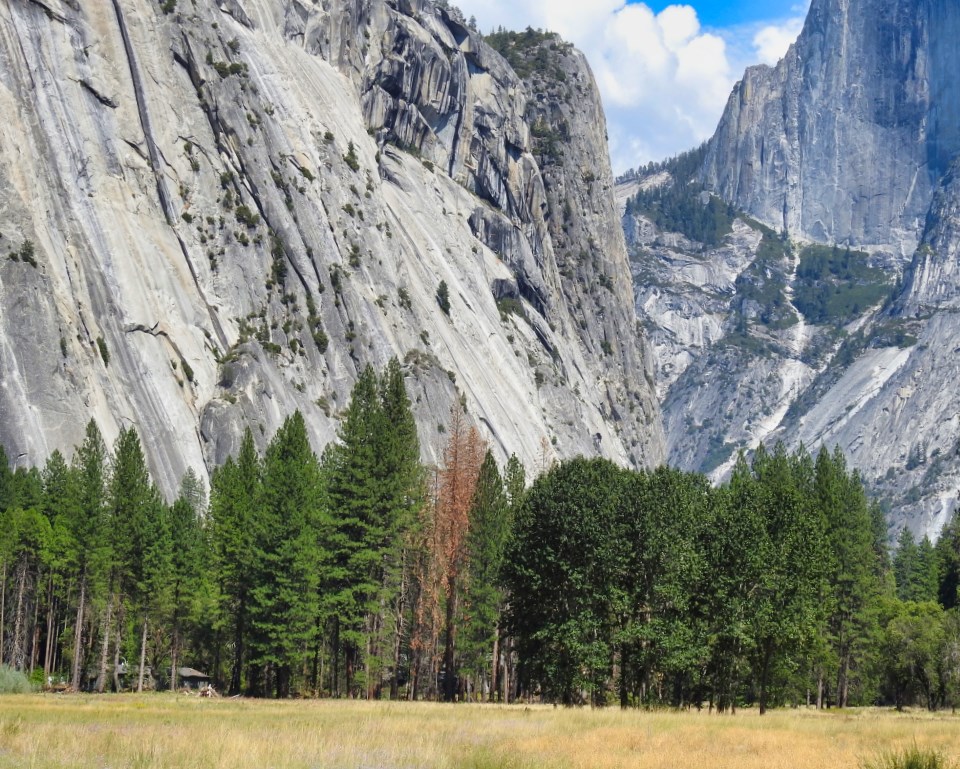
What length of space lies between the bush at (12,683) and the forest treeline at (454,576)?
7.08m

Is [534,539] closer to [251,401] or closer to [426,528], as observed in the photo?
[426,528]

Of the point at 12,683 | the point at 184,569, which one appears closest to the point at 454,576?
the point at 184,569

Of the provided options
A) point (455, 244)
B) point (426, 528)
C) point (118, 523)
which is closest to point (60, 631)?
point (118, 523)

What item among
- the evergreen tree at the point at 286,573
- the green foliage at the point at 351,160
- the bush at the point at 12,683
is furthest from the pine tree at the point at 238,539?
the green foliage at the point at 351,160

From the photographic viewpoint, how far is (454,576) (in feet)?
217

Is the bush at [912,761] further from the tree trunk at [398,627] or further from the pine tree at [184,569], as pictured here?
the pine tree at [184,569]

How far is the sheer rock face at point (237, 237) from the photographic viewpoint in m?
95.2

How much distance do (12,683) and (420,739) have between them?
1164 inches

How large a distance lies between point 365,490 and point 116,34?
68770mm

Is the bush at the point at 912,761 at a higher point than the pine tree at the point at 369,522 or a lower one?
lower

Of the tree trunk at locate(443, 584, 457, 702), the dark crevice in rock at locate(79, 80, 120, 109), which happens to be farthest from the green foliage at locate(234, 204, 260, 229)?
the tree trunk at locate(443, 584, 457, 702)

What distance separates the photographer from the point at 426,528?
69000mm

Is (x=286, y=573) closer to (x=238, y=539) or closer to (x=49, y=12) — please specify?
(x=238, y=539)

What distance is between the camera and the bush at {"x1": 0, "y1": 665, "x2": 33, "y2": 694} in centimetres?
5303
